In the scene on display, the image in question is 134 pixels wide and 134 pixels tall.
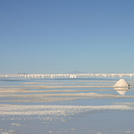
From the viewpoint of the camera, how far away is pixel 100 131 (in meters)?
9.04

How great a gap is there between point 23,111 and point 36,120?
2.56 m

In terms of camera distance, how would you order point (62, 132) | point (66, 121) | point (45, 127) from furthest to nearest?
1. point (66, 121)
2. point (45, 127)
3. point (62, 132)

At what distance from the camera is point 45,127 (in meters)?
9.62

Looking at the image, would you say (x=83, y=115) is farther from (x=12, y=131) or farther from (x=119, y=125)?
(x=12, y=131)

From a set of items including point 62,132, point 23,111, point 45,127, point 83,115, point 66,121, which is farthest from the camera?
point 23,111

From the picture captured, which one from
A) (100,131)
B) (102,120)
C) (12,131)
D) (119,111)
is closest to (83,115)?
(102,120)

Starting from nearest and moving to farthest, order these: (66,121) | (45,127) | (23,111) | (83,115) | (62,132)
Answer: (62,132) < (45,127) < (66,121) < (83,115) < (23,111)

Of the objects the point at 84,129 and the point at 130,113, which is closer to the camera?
the point at 84,129

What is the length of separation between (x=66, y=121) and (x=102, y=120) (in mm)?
1629

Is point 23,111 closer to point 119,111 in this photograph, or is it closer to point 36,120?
point 36,120

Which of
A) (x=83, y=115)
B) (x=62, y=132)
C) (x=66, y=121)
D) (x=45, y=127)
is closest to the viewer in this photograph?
(x=62, y=132)

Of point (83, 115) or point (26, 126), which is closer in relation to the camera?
point (26, 126)

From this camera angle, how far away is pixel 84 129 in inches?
368

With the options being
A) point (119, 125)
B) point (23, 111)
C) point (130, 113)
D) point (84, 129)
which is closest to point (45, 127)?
point (84, 129)
